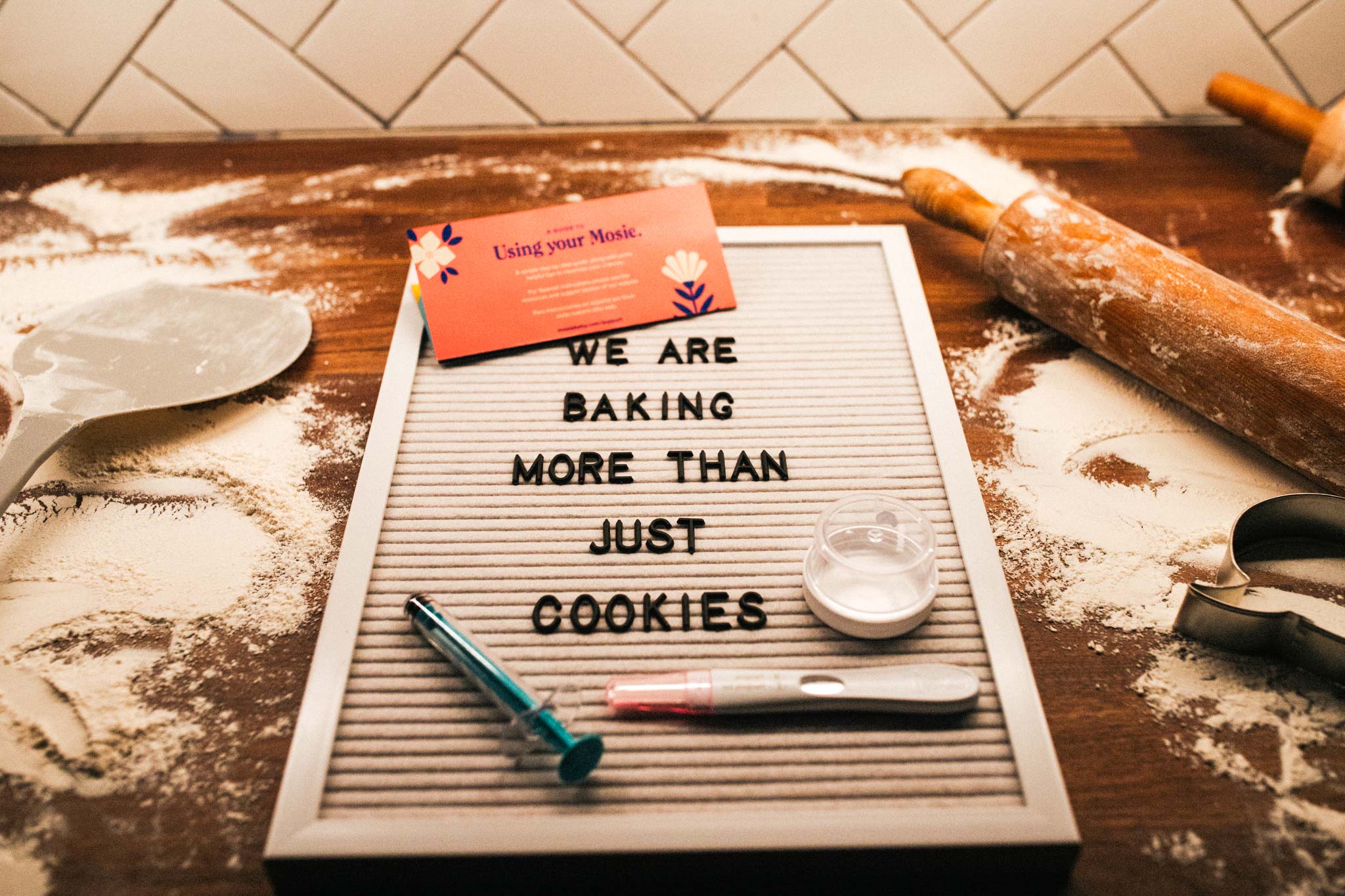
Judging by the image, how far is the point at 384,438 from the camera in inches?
28.5

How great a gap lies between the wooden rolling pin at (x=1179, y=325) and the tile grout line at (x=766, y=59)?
A: 1.29ft

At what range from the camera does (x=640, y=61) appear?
1.13 metres

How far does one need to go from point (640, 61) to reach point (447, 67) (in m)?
0.26

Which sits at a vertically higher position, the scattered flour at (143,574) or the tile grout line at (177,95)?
the tile grout line at (177,95)

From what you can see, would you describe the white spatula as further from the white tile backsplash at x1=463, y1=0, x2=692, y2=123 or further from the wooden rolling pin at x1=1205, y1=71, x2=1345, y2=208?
the wooden rolling pin at x1=1205, y1=71, x2=1345, y2=208

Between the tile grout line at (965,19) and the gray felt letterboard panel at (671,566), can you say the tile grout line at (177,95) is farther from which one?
the tile grout line at (965,19)

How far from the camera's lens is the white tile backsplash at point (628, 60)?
1.09 m

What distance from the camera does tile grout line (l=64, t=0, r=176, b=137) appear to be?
107 cm

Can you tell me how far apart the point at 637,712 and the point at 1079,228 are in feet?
2.03

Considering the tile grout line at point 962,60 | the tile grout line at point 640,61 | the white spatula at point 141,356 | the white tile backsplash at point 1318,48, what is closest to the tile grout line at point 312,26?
the tile grout line at point 640,61

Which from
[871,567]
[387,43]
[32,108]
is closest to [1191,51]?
[871,567]

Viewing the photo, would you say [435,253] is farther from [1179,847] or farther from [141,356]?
[1179,847]

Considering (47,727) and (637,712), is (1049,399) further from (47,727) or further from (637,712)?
(47,727)

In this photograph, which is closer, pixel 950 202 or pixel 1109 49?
pixel 950 202
